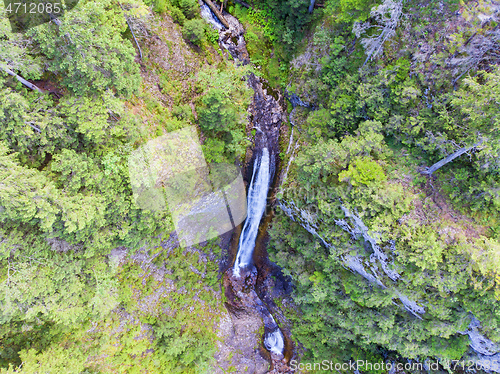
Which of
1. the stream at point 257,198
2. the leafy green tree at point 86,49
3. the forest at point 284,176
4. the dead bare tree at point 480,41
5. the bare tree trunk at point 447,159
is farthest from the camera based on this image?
the stream at point 257,198

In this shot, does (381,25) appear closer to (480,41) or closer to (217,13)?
(480,41)

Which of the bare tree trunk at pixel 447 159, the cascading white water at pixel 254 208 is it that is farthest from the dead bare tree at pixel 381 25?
the cascading white water at pixel 254 208

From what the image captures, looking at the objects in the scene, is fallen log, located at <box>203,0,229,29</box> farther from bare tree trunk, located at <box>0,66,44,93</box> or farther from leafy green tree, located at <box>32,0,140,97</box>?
bare tree trunk, located at <box>0,66,44,93</box>

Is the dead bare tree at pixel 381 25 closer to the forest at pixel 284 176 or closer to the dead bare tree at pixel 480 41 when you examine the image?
the forest at pixel 284 176

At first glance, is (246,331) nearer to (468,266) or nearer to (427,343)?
(427,343)

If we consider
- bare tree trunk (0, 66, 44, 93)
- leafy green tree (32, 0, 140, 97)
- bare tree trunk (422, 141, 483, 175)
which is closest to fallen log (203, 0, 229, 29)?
leafy green tree (32, 0, 140, 97)

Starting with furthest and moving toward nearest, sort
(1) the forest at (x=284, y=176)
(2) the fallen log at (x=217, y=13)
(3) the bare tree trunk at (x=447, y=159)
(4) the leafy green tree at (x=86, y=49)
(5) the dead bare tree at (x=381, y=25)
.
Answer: (2) the fallen log at (x=217, y=13), (5) the dead bare tree at (x=381, y=25), (3) the bare tree trunk at (x=447, y=159), (1) the forest at (x=284, y=176), (4) the leafy green tree at (x=86, y=49)
